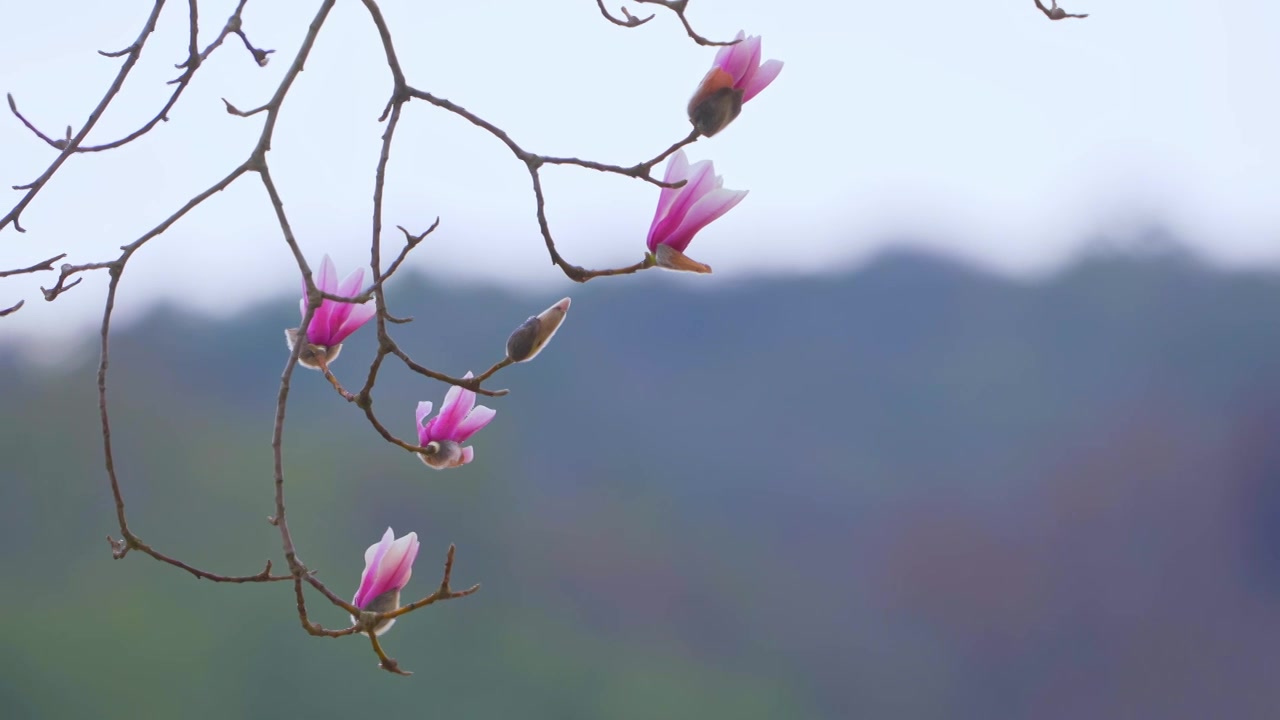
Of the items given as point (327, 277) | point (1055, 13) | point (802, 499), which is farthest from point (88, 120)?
point (802, 499)

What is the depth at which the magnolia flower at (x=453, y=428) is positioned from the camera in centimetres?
60

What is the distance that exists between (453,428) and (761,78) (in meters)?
0.24

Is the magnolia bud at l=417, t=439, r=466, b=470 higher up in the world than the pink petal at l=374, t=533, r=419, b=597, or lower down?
higher up

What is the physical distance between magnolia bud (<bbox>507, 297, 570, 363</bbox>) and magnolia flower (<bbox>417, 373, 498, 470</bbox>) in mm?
48

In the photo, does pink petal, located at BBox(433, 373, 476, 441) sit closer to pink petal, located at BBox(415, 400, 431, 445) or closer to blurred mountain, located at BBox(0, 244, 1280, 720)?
pink petal, located at BBox(415, 400, 431, 445)

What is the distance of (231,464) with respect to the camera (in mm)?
5316

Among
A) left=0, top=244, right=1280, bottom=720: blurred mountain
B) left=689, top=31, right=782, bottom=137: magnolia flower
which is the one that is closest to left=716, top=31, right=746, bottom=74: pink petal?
left=689, top=31, right=782, bottom=137: magnolia flower

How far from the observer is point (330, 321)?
0.61 meters

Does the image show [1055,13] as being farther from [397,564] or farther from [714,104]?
[397,564]

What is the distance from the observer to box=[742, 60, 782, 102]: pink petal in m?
0.60

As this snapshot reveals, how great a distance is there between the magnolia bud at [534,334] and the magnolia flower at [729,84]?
11 cm

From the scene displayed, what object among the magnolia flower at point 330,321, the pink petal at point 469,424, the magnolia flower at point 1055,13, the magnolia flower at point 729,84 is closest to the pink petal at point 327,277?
the magnolia flower at point 330,321

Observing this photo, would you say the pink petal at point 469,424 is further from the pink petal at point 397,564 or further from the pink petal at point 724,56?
the pink petal at point 724,56

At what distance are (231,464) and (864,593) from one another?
2.95m
